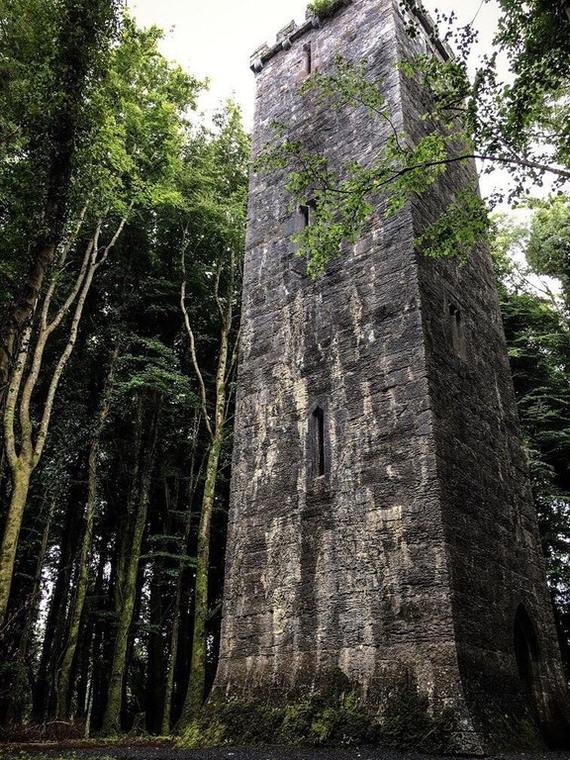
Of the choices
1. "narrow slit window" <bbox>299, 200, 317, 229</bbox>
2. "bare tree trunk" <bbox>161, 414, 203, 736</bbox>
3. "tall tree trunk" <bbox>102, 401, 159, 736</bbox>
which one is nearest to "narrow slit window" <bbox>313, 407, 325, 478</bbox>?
"narrow slit window" <bbox>299, 200, 317, 229</bbox>

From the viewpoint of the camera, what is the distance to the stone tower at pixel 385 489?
6805 mm

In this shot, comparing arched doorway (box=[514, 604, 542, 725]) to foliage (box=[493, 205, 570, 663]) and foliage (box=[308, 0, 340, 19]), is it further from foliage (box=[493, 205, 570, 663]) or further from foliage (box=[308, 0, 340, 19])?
foliage (box=[308, 0, 340, 19])

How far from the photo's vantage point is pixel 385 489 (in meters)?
7.63

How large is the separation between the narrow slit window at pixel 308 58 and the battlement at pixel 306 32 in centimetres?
47

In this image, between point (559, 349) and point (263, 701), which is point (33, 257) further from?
point (559, 349)

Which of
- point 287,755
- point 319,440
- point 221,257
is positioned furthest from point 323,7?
point 287,755

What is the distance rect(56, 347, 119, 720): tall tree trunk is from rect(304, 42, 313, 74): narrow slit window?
8.16m

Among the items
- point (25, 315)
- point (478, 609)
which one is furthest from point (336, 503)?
point (25, 315)

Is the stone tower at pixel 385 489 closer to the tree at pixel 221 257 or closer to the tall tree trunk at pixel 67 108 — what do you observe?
the tree at pixel 221 257

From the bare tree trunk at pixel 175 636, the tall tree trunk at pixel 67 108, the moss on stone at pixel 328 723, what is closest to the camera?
the moss on stone at pixel 328 723

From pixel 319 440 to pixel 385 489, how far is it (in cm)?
150

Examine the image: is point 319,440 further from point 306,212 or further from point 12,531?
point 12,531

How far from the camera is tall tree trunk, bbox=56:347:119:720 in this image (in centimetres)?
1234

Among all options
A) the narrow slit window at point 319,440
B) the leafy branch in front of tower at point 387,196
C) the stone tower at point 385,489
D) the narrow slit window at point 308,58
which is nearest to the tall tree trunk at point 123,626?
the stone tower at point 385,489
